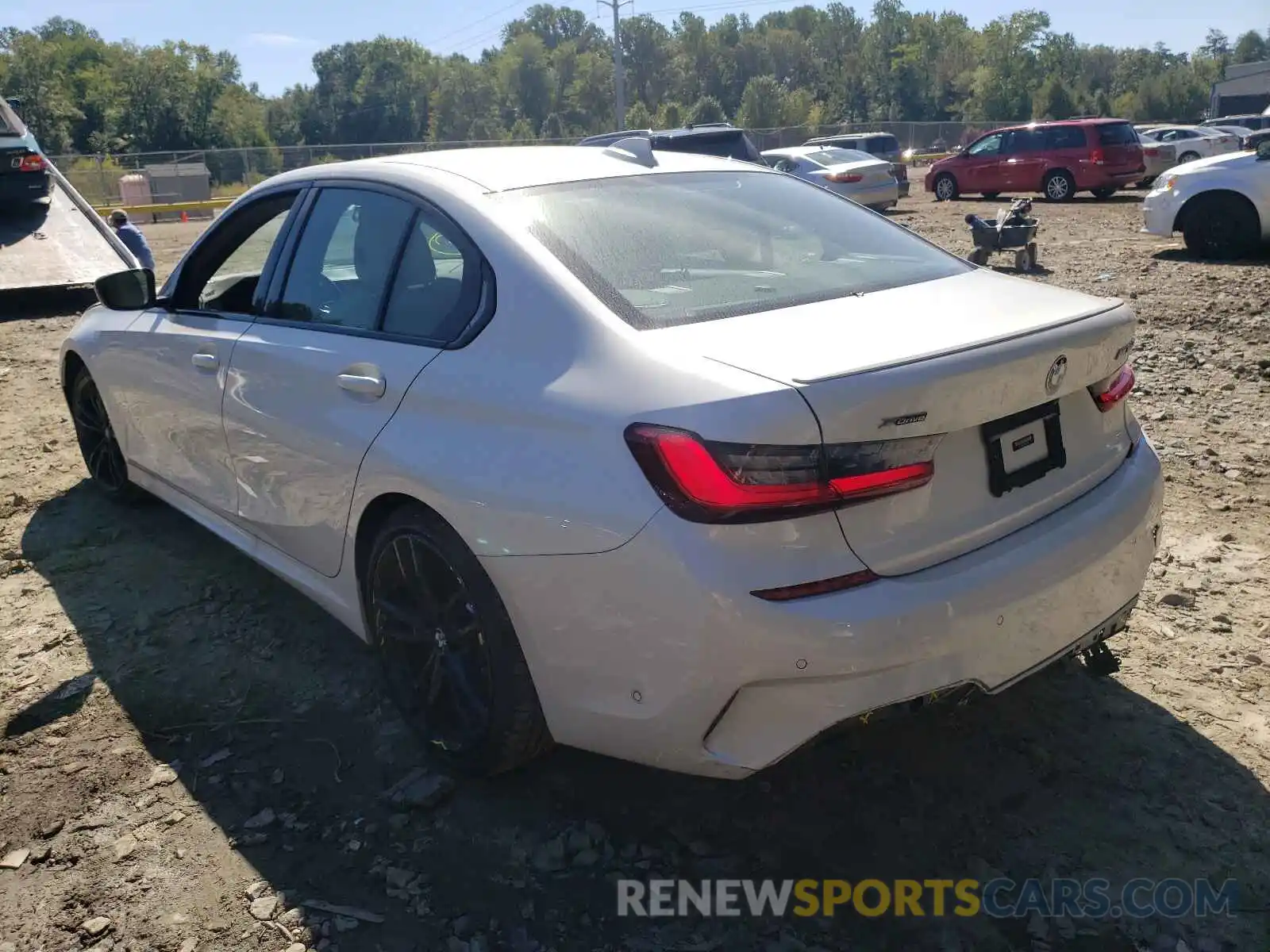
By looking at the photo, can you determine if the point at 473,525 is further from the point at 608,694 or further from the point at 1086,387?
the point at 1086,387

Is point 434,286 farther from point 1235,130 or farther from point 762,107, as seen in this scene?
point 762,107

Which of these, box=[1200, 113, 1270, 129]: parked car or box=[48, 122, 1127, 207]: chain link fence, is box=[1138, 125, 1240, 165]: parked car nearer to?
box=[1200, 113, 1270, 129]: parked car

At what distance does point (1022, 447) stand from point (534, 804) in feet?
5.01

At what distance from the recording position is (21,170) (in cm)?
1080

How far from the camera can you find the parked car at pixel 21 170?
10.7 m

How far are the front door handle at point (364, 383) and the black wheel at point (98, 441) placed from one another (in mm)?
2379

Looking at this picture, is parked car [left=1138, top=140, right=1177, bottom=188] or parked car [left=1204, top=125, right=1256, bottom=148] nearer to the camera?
parked car [left=1138, top=140, right=1177, bottom=188]

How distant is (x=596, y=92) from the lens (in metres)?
114

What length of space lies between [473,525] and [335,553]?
2.70ft

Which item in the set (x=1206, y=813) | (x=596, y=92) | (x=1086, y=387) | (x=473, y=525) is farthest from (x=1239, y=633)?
(x=596, y=92)

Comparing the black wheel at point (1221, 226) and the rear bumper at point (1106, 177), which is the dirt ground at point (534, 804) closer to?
the black wheel at point (1221, 226)

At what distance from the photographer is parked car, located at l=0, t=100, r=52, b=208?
10.7 m

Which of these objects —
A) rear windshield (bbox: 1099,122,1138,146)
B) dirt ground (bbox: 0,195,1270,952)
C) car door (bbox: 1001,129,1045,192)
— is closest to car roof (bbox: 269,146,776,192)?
dirt ground (bbox: 0,195,1270,952)

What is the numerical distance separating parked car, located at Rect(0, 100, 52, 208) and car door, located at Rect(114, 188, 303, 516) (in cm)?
805
